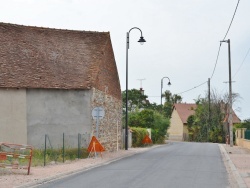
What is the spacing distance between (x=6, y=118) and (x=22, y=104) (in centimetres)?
112

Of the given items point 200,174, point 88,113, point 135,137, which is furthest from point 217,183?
point 135,137

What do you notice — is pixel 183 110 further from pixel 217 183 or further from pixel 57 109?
pixel 217 183

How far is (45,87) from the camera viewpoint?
84.8ft

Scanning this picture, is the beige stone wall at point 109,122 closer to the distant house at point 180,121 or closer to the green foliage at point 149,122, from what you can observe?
the green foliage at point 149,122

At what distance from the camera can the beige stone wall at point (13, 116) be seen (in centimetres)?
2548

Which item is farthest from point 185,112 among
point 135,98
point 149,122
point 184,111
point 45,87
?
point 45,87

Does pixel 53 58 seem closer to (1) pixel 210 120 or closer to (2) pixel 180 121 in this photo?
(1) pixel 210 120

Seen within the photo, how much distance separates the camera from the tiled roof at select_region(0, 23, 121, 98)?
85.4ft

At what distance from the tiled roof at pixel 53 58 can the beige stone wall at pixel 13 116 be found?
585 mm

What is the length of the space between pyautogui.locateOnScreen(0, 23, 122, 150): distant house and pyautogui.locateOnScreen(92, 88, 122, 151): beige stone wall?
0.06m

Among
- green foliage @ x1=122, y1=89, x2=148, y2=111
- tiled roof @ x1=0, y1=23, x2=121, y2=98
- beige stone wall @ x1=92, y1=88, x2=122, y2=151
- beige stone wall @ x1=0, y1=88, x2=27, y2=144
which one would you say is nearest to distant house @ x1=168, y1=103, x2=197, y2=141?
green foliage @ x1=122, y1=89, x2=148, y2=111

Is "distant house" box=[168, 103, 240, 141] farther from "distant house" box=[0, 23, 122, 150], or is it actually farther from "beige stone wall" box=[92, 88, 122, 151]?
"distant house" box=[0, 23, 122, 150]

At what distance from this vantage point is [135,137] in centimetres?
4078

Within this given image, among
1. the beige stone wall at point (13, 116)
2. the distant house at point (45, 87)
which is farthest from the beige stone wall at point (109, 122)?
the beige stone wall at point (13, 116)
